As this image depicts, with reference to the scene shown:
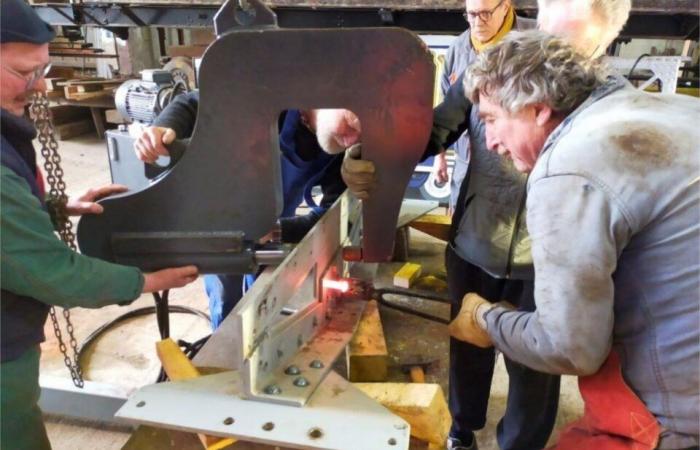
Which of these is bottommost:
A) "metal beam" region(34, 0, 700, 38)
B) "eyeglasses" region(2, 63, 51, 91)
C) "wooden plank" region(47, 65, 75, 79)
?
"wooden plank" region(47, 65, 75, 79)

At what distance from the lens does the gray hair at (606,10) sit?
4.49 ft

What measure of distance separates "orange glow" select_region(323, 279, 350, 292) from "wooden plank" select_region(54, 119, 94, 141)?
5.85 meters

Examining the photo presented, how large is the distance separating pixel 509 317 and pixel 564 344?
181 mm

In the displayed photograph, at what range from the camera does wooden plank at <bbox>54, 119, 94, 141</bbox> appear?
20.3 ft

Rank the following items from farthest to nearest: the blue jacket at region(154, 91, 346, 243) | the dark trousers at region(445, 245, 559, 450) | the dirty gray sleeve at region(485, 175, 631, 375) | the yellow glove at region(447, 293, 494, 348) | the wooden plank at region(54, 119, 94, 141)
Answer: the wooden plank at region(54, 119, 94, 141), the dark trousers at region(445, 245, 559, 450), the blue jacket at region(154, 91, 346, 243), the yellow glove at region(447, 293, 494, 348), the dirty gray sleeve at region(485, 175, 631, 375)

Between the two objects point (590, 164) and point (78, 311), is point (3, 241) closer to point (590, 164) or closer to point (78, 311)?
point (590, 164)

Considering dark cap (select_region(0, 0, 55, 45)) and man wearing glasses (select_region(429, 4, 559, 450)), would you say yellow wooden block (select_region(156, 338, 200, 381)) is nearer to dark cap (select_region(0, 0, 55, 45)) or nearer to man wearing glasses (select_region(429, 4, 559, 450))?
dark cap (select_region(0, 0, 55, 45))

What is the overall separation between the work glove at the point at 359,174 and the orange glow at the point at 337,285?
0.26 metres

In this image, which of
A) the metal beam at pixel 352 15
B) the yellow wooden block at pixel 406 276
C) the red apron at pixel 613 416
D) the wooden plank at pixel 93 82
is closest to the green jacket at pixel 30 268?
the red apron at pixel 613 416

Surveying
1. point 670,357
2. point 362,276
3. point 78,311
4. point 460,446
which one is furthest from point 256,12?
point 78,311

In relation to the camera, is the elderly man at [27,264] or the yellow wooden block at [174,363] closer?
the elderly man at [27,264]

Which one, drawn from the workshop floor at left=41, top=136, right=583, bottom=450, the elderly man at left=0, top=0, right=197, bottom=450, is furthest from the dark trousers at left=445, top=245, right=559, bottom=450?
the elderly man at left=0, top=0, right=197, bottom=450

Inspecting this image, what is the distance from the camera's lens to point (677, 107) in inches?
36.9

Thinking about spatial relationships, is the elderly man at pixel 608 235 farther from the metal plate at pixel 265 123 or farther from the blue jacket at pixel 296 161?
the blue jacket at pixel 296 161
